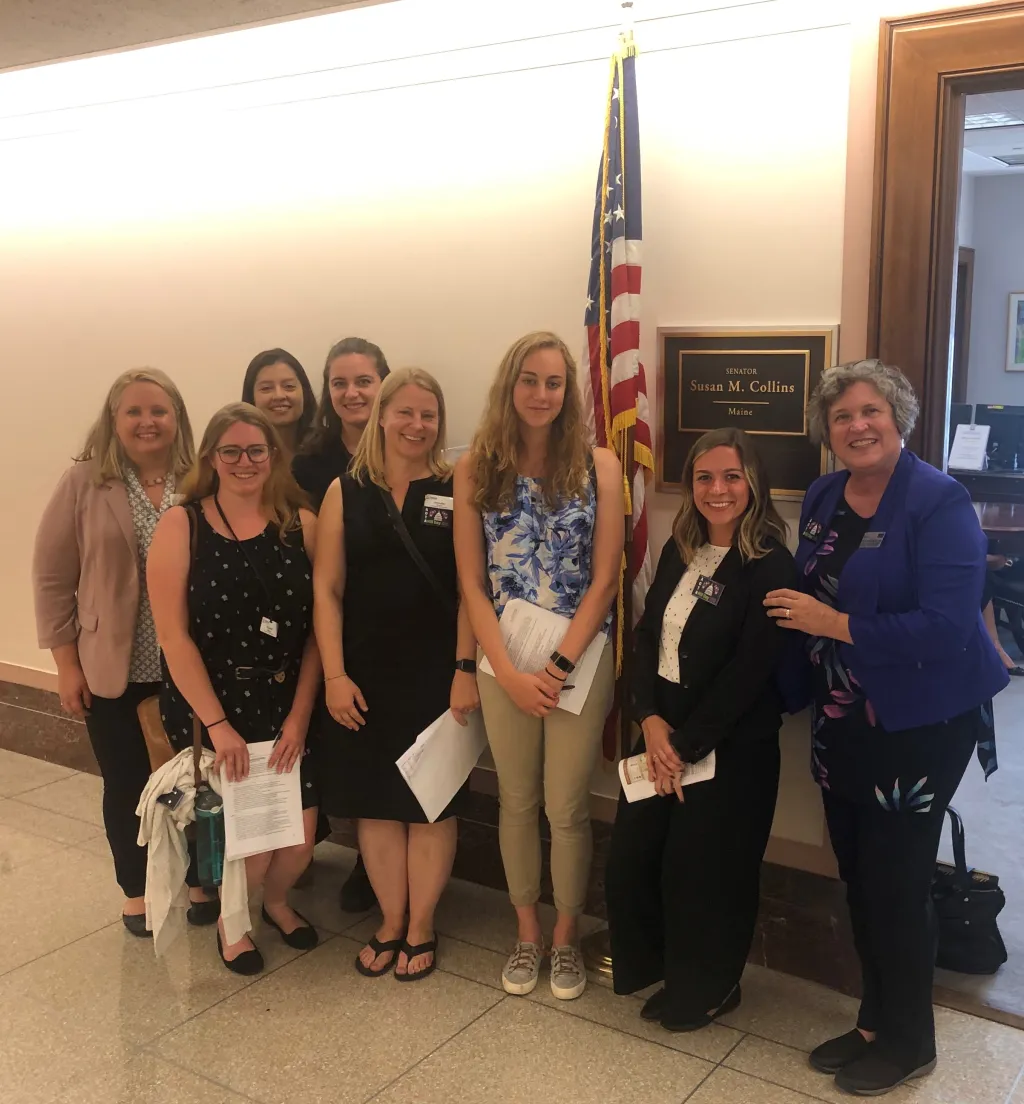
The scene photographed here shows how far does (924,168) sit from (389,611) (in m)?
1.76

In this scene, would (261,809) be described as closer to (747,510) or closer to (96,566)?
(96,566)

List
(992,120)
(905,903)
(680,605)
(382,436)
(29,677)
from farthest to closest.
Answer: (992,120)
(29,677)
(382,436)
(680,605)
(905,903)

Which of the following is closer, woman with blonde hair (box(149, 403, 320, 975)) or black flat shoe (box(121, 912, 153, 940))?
woman with blonde hair (box(149, 403, 320, 975))

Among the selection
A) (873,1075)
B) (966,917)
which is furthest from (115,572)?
(966,917)

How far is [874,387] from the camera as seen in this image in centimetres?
229

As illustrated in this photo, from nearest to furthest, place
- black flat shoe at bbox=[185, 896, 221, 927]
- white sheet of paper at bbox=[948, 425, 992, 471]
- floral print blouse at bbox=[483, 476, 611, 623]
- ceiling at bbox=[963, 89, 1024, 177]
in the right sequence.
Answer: floral print blouse at bbox=[483, 476, 611, 623], black flat shoe at bbox=[185, 896, 221, 927], ceiling at bbox=[963, 89, 1024, 177], white sheet of paper at bbox=[948, 425, 992, 471]

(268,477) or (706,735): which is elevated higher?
(268,477)

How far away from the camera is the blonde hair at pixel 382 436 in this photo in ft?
8.87

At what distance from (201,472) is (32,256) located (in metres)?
2.37

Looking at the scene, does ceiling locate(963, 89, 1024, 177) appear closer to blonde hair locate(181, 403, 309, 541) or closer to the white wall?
the white wall

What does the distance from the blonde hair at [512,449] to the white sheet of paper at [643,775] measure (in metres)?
0.70

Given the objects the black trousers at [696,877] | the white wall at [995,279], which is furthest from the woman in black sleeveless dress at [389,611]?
the white wall at [995,279]

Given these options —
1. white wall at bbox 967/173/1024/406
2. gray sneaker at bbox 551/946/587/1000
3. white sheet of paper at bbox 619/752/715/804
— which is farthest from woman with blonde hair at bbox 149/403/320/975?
white wall at bbox 967/173/1024/406

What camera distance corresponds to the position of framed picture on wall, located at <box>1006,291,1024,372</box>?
825cm
